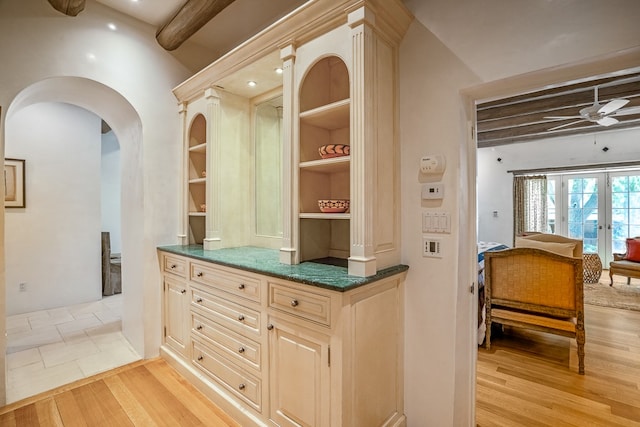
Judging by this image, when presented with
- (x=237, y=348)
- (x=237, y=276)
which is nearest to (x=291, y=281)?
(x=237, y=276)

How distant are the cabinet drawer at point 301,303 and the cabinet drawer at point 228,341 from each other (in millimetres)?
362

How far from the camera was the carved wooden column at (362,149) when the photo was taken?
5.14 ft

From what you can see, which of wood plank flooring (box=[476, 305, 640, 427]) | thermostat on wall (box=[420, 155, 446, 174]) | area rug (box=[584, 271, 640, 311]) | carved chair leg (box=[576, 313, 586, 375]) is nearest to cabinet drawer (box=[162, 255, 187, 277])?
thermostat on wall (box=[420, 155, 446, 174])

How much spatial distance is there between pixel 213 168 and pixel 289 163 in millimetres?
994

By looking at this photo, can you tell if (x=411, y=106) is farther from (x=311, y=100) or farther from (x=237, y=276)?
(x=237, y=276)

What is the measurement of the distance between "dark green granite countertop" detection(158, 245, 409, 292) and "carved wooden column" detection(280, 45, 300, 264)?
13cm

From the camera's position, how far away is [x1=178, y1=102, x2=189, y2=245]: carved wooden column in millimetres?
2924

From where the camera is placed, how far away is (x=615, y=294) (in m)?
4.70

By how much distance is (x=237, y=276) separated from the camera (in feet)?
6.47

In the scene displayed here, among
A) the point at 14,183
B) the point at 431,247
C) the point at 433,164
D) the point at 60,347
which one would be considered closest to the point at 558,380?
the point at 431,247

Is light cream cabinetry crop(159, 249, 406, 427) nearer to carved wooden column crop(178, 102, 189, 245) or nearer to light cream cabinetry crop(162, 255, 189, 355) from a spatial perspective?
light cream cabinetry crop(162, 255, 189, 355)

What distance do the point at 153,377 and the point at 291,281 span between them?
5.83 ft

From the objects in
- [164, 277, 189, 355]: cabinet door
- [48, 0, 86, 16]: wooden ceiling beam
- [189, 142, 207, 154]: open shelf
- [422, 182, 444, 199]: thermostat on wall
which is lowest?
[164, 277, 189, 355]: cabinet door

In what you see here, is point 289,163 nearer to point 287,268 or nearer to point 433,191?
point 287,268
